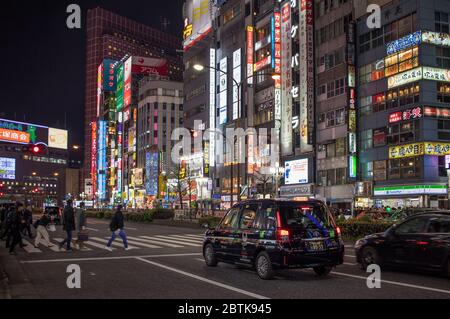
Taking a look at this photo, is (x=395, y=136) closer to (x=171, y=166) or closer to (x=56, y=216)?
(x=56, y=216)

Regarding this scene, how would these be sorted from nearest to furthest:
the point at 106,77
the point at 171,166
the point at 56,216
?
the point at 56,216 → the point at 171,166 → the point at 106,77

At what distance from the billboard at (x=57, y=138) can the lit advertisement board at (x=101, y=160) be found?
23827mm

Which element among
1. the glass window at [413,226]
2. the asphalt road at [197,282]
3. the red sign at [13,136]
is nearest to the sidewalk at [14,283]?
the asphalt road at [197,282]

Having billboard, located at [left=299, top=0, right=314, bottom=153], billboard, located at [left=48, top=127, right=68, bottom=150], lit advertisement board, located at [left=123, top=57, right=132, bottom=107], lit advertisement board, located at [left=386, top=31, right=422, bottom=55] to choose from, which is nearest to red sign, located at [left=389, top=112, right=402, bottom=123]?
lit advertisement board, located at [left=386, top=31, right=422, bottom=55]

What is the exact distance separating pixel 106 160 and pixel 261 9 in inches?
3638

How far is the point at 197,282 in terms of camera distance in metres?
11.0

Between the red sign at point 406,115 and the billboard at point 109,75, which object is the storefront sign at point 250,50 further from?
the billboard at point 109,75

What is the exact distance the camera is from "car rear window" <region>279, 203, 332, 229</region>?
11461 millimetres

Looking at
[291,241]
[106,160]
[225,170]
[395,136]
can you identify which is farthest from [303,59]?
[106,160]

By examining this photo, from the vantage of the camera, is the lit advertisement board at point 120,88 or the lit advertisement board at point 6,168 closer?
the lit advertisement board at point 6,168

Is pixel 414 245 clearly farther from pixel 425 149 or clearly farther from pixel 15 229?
pixel 425 149

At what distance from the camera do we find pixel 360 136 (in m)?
51.2

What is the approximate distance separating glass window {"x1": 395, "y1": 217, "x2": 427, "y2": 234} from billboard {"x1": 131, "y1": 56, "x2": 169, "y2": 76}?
133282 mm

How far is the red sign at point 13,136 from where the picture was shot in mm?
106781
